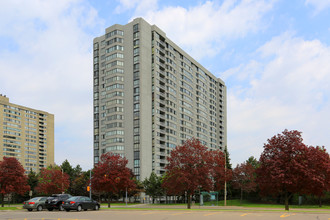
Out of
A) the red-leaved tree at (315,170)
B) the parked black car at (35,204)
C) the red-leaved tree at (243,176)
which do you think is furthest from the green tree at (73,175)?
the red-leaved tree at (315,170)

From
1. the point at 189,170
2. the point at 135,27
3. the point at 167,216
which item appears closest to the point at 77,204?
the point at 167,216

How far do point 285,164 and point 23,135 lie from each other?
16924 centimetres

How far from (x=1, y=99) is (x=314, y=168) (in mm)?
166453

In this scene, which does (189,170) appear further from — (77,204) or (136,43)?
(136,43)

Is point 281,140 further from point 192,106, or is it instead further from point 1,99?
point 1,99

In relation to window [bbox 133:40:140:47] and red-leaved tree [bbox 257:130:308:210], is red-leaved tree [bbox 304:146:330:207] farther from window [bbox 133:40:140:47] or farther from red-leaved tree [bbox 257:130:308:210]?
window [bbox 133:40:140:47]

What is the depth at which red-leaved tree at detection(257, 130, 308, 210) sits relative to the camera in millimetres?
40938

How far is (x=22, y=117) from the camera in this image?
186 metres

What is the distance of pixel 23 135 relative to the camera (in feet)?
607

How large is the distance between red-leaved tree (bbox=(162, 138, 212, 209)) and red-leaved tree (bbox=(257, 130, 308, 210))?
7.24m

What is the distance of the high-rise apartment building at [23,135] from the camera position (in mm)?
174625

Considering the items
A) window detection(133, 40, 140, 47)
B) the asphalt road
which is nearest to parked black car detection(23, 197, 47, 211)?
the asphalt road

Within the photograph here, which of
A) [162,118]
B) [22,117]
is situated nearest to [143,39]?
[162,118]

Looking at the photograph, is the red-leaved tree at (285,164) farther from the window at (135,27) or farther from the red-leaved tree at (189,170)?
the window at (135,27)
